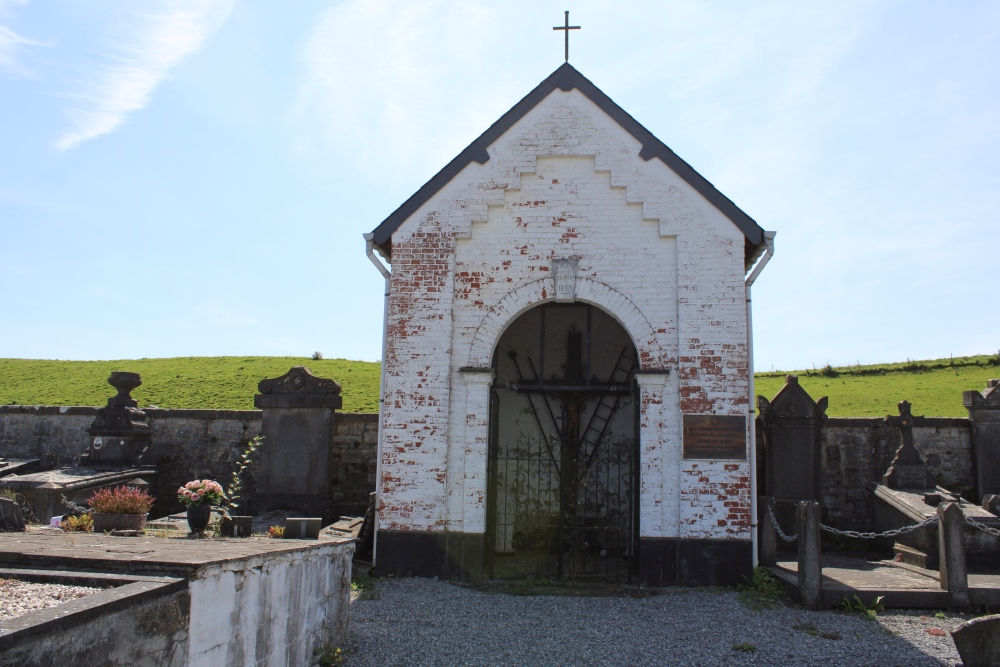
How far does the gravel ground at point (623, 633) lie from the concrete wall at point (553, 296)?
132cm

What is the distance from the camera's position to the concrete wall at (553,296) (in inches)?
368

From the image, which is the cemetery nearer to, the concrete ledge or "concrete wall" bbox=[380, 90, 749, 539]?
"concrete wall" bbox=[380, 90, 749, 539]

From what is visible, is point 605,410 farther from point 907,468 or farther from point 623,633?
point 623,633

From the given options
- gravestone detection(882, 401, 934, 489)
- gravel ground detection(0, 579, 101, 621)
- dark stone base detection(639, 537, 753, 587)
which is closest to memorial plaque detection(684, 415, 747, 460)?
dark stone base detection(639, 537, 753, 587)

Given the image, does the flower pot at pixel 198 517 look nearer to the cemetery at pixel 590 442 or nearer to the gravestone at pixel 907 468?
the cemetery at pixel 590 442

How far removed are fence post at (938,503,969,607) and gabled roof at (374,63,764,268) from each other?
151 inches

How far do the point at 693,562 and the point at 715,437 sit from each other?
150 cm

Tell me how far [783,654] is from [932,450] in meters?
7.57

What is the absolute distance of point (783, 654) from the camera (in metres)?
6.37

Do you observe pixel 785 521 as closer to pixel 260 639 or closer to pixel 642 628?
pixel 642 628

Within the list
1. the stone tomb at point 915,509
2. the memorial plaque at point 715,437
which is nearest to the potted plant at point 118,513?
the memorial plaque at point 715,437

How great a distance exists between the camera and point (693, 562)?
9078 mm

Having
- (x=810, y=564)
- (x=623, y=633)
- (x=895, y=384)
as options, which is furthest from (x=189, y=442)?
(x=895, y=384)

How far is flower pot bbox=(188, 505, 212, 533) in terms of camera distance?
22.0ft
